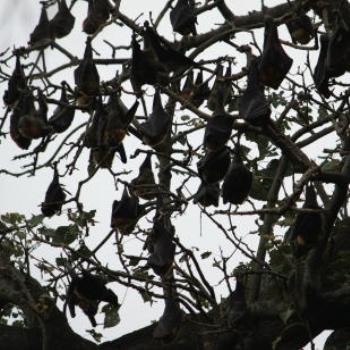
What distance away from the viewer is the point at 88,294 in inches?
202

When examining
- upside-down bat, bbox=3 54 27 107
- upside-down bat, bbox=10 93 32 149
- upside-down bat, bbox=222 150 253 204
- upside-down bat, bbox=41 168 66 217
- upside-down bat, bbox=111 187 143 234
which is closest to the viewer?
upside-down bat, bbox=222 150 253 204

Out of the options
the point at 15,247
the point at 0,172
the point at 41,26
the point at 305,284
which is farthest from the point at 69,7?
the point at 305,284

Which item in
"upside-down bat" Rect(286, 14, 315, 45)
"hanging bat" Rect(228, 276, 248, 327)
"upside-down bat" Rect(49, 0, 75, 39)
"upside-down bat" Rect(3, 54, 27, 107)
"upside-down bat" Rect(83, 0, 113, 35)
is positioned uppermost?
"upside-down bat" Rect(49, 0, 75, 39)

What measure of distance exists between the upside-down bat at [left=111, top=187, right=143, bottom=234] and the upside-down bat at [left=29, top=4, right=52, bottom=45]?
165 cm

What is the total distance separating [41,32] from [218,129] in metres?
2.90

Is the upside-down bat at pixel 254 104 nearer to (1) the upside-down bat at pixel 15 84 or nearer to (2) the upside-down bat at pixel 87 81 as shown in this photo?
(2) the upside-down bat at pixel 87 81

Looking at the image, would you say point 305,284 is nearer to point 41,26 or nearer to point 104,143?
point 104,143

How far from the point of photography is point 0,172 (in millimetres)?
5582

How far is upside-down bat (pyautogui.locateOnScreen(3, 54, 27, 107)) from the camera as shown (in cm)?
532

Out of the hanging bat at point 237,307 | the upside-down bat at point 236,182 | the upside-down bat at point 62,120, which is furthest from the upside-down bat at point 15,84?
the hanging bat at point 237,307

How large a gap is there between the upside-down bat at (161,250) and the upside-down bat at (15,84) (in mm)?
1354

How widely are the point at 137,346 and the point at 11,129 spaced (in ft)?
5.39

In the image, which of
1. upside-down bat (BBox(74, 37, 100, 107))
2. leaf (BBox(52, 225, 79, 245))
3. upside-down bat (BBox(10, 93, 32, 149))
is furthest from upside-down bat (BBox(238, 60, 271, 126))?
leaf (BBox(52, 225, 79, 245))

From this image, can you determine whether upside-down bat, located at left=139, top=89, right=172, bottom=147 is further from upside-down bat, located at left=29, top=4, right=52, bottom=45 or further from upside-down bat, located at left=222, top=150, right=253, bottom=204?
upside-down bat, located at left=29, top=4, right=52, bottom=45
